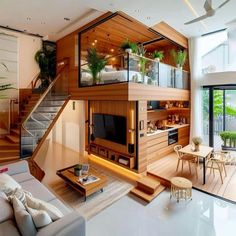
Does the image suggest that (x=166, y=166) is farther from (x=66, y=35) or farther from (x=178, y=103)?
(x=66, y=35)

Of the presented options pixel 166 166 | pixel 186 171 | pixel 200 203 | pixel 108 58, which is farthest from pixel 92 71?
pixel 200 203

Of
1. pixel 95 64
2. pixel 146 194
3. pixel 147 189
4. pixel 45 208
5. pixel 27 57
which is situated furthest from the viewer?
pixel 27 57

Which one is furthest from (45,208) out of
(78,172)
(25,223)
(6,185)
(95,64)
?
(95,64)

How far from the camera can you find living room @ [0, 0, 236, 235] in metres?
3.50

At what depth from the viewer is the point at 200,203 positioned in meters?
4.12

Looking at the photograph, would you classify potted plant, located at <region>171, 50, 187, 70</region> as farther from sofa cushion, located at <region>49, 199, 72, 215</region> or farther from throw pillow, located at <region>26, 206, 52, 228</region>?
throw pillow, located at <region>26, 206, 52, 228</region>

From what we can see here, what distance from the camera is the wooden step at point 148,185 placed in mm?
4535

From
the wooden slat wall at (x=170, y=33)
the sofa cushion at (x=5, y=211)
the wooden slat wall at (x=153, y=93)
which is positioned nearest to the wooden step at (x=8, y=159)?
the sofa cushion at (x=5, y=211)

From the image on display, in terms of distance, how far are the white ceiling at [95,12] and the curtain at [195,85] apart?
1.79ft

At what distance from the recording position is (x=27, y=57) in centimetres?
765

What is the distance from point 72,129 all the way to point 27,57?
3.52m

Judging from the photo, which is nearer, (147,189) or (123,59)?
(147,189)

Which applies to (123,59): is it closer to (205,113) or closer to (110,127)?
(110,127)

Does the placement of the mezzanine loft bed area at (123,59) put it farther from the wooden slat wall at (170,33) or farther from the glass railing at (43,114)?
the glass railing at (43,114)
